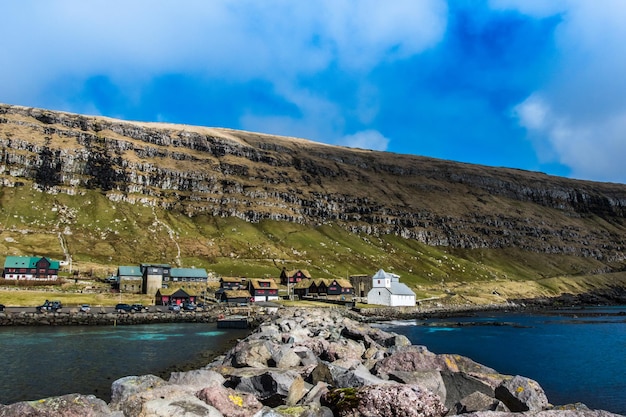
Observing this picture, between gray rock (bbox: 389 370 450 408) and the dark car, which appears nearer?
gray rock (bbox: 389 370 450 408)

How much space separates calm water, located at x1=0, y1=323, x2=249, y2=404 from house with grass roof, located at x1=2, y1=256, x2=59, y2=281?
7170 cm

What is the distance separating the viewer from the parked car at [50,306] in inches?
4133

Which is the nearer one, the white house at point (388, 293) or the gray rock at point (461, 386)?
the gray rock at point (461, 386)

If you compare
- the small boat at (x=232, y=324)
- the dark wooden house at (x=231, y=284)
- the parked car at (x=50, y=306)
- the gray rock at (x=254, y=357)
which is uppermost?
the gray rock at (x=254, y=357)

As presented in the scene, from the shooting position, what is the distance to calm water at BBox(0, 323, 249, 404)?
42000 mm

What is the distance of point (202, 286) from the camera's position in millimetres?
169000

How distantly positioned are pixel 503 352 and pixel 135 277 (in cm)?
12516

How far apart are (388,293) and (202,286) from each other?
7163 centimetres

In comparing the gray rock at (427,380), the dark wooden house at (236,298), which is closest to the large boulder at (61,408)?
the gray rock at (427,380)

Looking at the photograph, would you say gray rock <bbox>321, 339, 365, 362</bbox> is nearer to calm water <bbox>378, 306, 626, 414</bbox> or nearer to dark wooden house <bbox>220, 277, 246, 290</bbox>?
calm water <bbox>378, 306, 626, 414</bbox>

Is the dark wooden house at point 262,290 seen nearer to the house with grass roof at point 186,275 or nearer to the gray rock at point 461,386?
the house with grass roof at point 186,275

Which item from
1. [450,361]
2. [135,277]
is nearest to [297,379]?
[450,361]

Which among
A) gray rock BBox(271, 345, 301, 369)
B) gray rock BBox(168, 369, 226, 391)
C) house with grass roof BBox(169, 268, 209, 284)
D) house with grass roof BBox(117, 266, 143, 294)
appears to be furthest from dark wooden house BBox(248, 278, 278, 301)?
gray rock BBox(168, 369, 226, 391)

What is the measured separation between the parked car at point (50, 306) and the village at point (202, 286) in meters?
31.5
